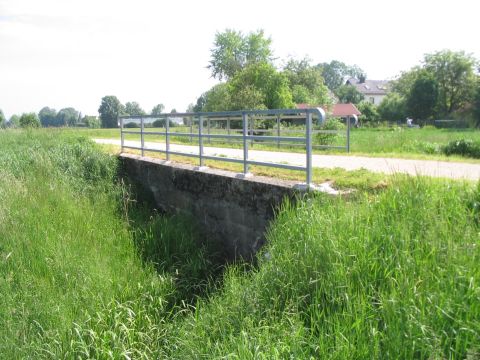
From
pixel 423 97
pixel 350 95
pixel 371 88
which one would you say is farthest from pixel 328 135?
pixel 371 88

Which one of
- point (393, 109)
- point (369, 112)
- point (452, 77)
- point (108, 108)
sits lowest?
point (369, 112)

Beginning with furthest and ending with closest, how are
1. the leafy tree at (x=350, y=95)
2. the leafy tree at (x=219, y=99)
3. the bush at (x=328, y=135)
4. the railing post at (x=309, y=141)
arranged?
the leafy tree at (x=350, y=95)
the leafy tree at (x=219, y=99)
the bush at (x=328, y=135)
the railing post at (x=309, y=141)

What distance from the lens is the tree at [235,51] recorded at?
189 ft

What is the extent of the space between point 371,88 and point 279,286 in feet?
363

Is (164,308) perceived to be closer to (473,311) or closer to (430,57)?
(473,311)

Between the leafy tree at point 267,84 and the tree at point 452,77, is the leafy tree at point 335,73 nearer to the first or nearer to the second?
the tree at point 452,77

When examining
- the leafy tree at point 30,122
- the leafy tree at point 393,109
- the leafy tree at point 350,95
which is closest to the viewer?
the leafy tree at point 30,122

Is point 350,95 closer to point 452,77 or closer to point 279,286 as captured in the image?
point 452,77

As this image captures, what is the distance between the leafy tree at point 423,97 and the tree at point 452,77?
2.88ft

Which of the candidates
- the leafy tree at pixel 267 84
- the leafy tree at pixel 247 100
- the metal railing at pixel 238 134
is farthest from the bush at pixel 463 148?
the leafy tree at pixel 267 84

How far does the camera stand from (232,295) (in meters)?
4.96

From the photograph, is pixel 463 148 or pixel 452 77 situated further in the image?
pixel 452 77

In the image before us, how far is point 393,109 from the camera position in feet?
193

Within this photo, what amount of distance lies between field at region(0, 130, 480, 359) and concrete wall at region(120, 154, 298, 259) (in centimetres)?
63
